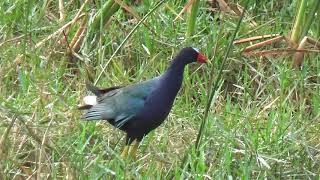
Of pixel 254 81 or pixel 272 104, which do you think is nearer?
pixel 272 104

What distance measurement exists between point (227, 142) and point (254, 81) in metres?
0.90

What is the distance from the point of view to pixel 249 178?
319 centimetres

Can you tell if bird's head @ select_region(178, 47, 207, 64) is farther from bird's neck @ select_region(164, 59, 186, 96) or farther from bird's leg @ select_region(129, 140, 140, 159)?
bird's leg @ select_region(129, 140, 140, 159)

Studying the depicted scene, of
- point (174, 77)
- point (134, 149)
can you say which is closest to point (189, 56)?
point (174, 77)

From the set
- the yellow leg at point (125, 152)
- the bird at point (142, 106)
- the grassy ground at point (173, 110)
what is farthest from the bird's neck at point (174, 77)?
the yellow leg at point (125, 152)

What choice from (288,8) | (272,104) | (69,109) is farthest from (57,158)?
(288,8)

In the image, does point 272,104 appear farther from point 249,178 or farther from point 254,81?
point 249,178

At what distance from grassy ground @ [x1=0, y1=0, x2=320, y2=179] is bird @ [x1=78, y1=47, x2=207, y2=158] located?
90 millimetres

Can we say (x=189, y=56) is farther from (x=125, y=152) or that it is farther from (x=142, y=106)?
(x=125, y=152)

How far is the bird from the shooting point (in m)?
3.39

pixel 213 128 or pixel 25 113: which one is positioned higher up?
pixel 25 113

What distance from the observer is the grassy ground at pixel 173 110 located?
327 centimetres

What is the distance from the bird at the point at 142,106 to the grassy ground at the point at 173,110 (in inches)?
3.5

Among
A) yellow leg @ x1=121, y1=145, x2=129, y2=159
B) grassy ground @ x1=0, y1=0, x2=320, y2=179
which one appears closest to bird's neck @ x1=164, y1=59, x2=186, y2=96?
grassy ground @ x1=0, y1=0, x2=320, y2=179
